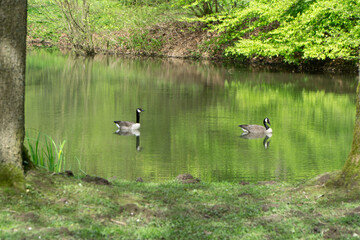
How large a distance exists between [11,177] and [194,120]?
12134 mm

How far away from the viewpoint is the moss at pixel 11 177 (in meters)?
5.93

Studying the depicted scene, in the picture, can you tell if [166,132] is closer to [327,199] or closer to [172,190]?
[172,190]

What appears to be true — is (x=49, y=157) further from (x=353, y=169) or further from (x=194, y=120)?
(x=194, y=120)

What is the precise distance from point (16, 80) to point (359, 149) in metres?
4.30

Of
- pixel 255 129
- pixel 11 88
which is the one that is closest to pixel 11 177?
pixel 11 88

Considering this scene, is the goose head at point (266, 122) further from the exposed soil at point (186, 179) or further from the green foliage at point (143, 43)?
the green foliage at point (143, 43)

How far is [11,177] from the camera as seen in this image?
598 cm

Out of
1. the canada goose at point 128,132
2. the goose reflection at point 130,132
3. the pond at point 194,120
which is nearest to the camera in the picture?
the pond at point 194,120

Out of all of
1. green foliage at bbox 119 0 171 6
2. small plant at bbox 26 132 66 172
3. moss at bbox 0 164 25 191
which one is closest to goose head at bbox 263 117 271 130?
small plant at bbox 26 132 66 172

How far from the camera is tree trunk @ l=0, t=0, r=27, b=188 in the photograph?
605 cm

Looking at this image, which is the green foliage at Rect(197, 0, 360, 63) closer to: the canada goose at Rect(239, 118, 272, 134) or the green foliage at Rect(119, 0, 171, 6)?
the canada goose at Rect(239, 118, 272, 134)

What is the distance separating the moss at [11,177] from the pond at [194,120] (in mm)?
4499

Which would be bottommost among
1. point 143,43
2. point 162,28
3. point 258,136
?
point 258,136

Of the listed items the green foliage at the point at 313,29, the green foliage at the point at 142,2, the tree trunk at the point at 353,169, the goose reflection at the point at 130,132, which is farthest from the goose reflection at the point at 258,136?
the green foliage at the point at 142,2
